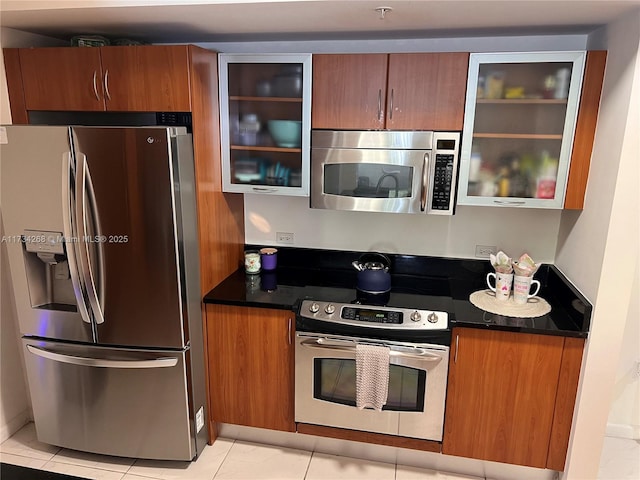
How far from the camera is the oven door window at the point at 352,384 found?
2125 mm

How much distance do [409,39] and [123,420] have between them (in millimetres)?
2394

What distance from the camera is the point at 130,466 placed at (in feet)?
7.57

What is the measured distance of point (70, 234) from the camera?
6.57ft

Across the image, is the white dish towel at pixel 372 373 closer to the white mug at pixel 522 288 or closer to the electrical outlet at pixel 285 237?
the white mug at pixel 522 288

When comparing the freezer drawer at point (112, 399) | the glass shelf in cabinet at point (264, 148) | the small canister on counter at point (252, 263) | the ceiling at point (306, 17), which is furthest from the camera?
the small canister on counter at point (252, 263)

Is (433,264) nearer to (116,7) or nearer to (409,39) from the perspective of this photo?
(409,39)

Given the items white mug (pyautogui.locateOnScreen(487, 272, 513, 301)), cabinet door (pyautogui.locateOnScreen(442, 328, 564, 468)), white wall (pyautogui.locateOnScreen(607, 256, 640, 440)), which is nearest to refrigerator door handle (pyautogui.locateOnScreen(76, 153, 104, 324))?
cabinet door (pyautogui.locateOnScreen(442, 328, 564, 468))

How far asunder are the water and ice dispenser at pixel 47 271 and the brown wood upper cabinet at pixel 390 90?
1.36 metres

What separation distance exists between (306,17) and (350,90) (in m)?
0.40

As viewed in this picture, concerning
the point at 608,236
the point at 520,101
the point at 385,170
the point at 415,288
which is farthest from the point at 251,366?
the point at 520,101

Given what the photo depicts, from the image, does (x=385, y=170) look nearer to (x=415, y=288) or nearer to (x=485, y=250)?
(x=415, y=288)

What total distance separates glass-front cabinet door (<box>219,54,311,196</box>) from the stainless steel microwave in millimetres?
109

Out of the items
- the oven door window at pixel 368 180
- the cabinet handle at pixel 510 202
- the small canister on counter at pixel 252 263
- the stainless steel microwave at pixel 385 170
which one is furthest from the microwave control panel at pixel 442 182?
the small canister on counter at pixel 252 263

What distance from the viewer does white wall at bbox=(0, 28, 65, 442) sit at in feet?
7.64
